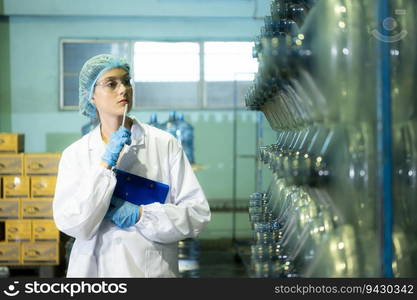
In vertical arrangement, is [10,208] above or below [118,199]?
below

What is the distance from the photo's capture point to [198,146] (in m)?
6.86

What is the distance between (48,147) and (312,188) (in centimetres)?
606

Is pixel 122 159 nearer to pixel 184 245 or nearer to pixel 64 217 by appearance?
pixel 64 217

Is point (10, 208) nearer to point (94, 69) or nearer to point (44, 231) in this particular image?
point (44, 231)

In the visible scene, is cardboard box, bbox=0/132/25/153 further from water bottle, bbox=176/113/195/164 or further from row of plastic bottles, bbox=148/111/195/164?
water bottle, bbox=176/113/195/164

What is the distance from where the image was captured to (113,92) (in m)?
1.95

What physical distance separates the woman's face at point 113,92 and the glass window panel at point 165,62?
4.84 meters

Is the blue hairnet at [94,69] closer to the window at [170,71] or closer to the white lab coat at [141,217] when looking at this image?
the white lab coat at [141,217]

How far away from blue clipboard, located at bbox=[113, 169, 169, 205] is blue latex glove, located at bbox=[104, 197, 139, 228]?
0.05m

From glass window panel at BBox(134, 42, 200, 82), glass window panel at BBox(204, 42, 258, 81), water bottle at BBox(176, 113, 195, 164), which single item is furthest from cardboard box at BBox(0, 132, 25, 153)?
glass window panel at BBox(204, 42, 258, 81)

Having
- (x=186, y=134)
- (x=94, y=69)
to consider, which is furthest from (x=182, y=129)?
(x=94, y=69)

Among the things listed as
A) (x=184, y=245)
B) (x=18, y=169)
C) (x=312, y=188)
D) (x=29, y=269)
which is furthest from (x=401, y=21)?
(x=184, y=245)

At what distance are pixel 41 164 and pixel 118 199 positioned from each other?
322 centimetres

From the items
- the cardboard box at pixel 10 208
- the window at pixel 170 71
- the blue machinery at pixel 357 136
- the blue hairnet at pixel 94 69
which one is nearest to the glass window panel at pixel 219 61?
the window at pixel 170 71
